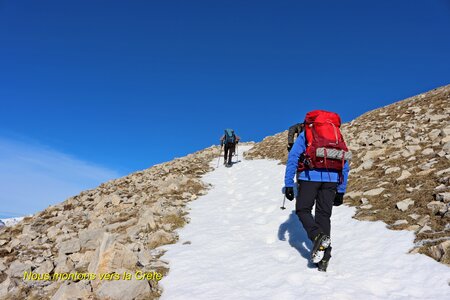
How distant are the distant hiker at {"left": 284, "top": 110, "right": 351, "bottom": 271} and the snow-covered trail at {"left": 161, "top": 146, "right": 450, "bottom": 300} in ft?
2.42

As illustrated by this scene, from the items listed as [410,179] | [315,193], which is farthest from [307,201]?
[410,179]

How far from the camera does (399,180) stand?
10.1m

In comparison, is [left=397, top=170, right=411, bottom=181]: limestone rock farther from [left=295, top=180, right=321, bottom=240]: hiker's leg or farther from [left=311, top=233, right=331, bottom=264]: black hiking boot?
[left=311, top=233, right=331, bottom=264]: black hiking boot

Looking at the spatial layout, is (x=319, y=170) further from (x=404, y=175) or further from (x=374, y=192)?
(x=404, y=175)

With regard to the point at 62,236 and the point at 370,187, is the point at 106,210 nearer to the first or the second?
the point at 62,236

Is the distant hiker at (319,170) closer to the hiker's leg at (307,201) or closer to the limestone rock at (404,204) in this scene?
the hiker's leg at (307,201)

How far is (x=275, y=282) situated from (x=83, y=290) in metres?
3.46

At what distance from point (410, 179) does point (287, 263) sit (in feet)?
17.9

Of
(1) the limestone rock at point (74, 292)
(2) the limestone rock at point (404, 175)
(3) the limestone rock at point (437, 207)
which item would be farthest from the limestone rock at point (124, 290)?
(2) the limestone rock at point (404, 175)

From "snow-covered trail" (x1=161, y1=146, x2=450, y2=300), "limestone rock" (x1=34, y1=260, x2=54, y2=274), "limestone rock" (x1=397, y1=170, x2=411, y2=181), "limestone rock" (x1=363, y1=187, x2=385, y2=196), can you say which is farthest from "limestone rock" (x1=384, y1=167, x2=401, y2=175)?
"limestone rock" (x1=34, y1=260, x2=54, y2=274)

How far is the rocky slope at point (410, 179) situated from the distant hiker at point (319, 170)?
78.3 inches

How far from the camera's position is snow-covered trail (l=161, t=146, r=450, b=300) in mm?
5496

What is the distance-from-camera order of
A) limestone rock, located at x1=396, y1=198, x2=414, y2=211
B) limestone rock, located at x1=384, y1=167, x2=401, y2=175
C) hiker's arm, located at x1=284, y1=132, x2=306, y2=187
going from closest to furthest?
hiker's arm, located at x1=284, y1=132, x2=306, y2=187, limestone rock, located at x1=396, y1=198, x2=414, y2=211, limestone rock, located at x1=384, y1=167, x2=401, y2=175

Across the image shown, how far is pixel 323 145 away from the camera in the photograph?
6527 mm
